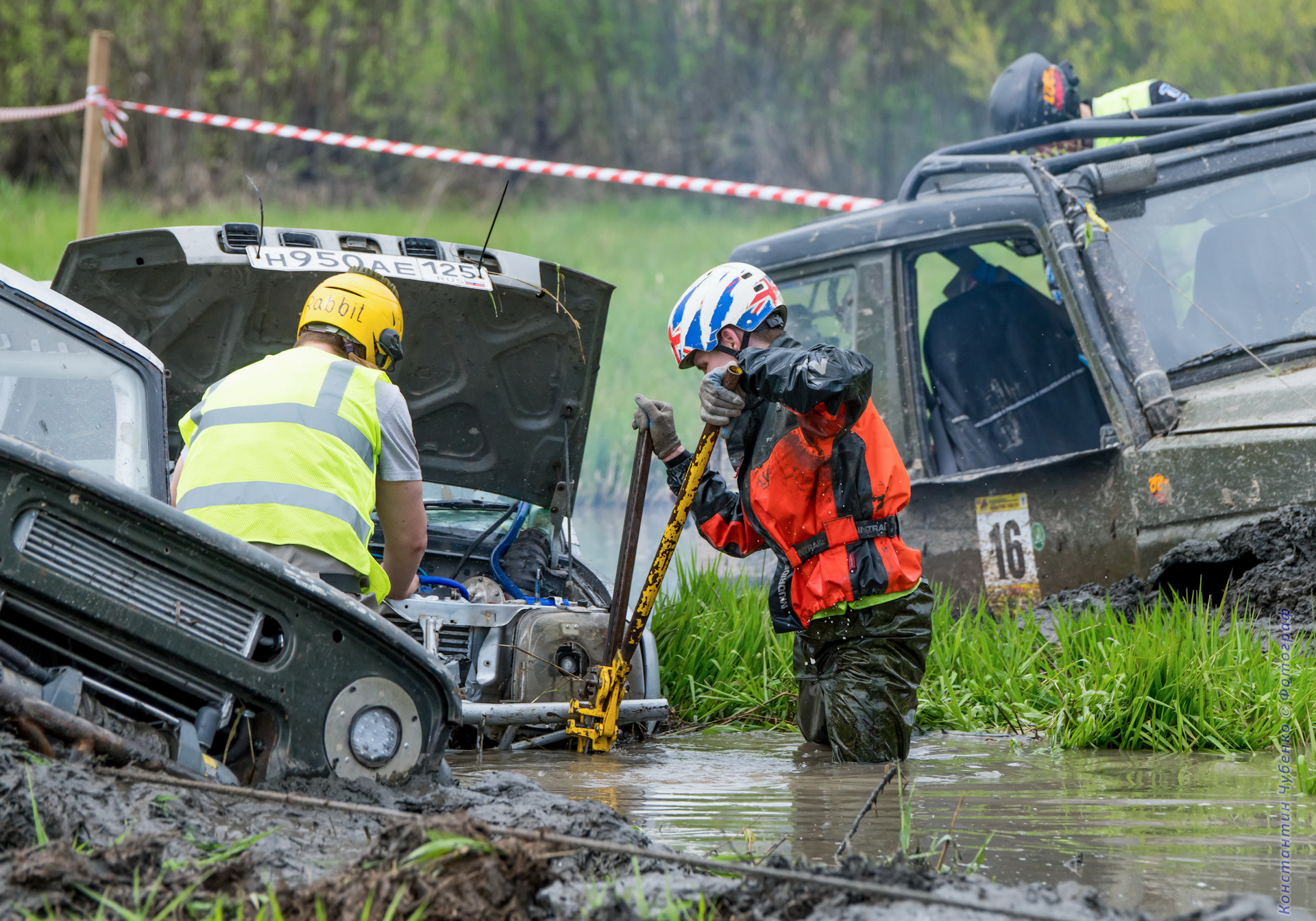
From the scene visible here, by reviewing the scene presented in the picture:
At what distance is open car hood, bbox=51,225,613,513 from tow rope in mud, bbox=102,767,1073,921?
2467 mm

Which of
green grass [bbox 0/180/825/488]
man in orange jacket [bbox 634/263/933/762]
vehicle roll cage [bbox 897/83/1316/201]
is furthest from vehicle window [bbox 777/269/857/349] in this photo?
green grass [bbox 0/180/825/488]

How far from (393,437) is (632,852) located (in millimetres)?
2035

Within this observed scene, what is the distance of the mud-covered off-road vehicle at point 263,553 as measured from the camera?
9.50ft

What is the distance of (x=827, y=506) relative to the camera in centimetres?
445

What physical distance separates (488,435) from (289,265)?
1179mm

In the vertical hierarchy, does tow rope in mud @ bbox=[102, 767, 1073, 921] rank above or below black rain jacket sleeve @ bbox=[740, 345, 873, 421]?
below

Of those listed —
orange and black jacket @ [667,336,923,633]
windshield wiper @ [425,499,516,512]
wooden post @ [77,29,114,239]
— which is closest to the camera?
orange and black jacket @ [667,336,923,633]

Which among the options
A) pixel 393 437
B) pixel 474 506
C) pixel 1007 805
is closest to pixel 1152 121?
pixel 474 506

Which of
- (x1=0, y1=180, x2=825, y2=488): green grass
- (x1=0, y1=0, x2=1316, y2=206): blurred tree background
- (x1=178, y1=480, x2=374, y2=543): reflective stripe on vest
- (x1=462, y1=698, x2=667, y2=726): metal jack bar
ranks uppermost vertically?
(x1=0, y1=0, x2=1316, y2=206): blurred tree background

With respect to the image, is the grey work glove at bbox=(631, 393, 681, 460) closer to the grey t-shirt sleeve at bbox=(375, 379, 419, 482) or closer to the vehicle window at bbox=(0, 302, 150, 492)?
the grey t-shirt sleeve at bbox=(375, 379, 419, 482)

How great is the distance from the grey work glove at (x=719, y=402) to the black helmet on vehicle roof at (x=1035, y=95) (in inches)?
150

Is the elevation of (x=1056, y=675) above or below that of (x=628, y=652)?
below

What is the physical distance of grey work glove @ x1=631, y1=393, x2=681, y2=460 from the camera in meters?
4.89

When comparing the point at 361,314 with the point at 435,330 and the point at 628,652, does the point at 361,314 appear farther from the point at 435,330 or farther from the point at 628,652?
the point at 628,652
